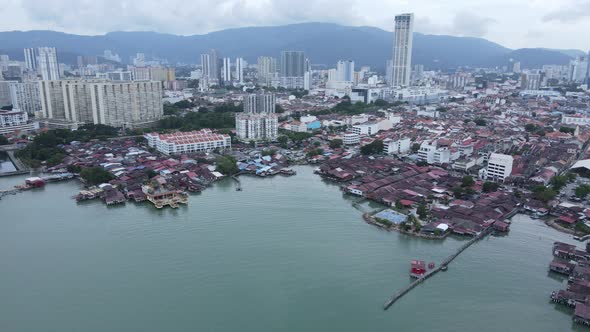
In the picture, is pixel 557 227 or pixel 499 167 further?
pixel 499 167

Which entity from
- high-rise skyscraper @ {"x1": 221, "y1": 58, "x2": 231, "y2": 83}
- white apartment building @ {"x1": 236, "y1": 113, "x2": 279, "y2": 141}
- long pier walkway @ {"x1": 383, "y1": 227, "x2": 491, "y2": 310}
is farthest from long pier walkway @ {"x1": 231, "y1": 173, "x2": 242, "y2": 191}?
high-rise skyscraper @ {"x1": 221, "y1": 58, "x2": 231, "y2": 83}

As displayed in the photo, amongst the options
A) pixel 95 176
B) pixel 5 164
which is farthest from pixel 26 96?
pixel 95 176

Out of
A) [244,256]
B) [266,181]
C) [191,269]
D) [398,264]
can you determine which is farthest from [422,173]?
[191,269]

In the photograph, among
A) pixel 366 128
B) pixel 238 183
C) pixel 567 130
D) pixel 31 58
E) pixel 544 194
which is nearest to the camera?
pixel 544 194

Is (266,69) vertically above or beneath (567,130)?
above

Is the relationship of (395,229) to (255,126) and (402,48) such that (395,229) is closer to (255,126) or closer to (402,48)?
(255,126)

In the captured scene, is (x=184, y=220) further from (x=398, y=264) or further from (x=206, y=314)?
(x=398, y=264)

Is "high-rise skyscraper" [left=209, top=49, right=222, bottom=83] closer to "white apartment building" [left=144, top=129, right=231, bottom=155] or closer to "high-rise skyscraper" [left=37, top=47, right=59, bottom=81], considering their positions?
"high-rise skyscraper" [left=37, top=47, right=59, bottom=81]
